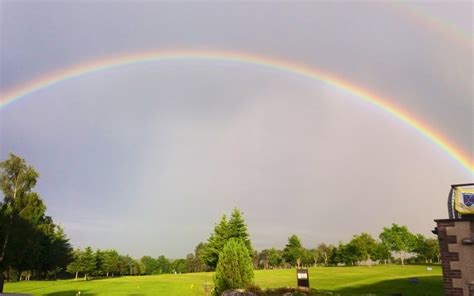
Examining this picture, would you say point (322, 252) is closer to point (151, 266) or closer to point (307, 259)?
point (307, 259)

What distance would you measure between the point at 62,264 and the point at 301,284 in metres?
91.9

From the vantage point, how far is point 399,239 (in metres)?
122

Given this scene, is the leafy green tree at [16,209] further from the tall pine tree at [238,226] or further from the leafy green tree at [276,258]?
the leafy green tree at [276,258]

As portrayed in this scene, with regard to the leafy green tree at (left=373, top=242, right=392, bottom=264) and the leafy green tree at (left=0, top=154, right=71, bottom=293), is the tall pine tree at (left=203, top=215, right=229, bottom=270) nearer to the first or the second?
the leafy green tree at (left=0, top=154, right=71, bottom=293)

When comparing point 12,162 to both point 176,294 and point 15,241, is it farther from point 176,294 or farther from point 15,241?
point 176,294

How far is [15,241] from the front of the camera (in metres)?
53.7

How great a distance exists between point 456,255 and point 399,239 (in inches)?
4705

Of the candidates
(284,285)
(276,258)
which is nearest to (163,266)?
(276,258)

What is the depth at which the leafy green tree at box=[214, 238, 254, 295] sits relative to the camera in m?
31.0

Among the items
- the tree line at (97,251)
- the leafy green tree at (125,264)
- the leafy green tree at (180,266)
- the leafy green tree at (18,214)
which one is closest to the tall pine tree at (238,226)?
the tree line at (97,251)

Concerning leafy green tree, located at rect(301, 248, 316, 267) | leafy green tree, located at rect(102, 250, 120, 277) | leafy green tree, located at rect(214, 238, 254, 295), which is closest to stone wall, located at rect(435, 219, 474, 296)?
leafy green tree, located at rect(214, 238, 254, 295)

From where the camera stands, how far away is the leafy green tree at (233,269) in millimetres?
31031

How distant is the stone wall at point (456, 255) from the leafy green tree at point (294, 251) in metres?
122

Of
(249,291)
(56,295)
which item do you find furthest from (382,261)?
(249,291)
